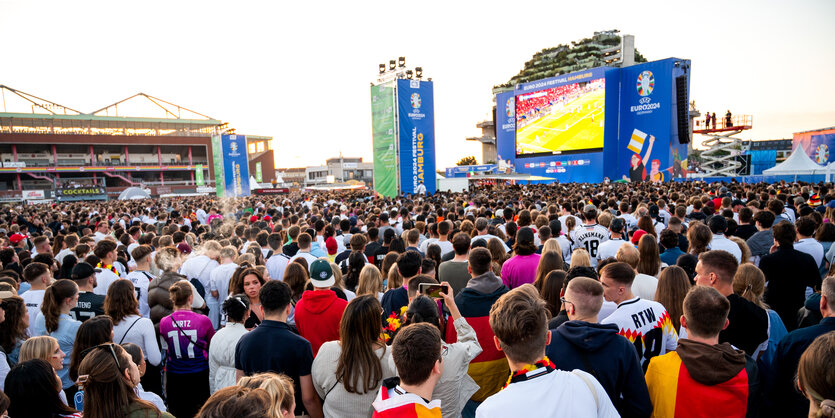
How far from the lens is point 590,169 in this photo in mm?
34844

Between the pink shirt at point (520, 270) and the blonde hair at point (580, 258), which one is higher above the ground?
the blonde hair at point (580, 258)

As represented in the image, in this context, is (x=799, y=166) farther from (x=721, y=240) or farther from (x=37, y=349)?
(x=37, y=349)

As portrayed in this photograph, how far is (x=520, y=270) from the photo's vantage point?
5.07m

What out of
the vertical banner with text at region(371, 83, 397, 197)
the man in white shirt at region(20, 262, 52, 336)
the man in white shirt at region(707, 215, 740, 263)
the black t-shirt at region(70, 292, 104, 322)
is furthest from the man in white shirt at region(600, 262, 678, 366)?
the vertical banner with text at region(371, 83, 397, 197)

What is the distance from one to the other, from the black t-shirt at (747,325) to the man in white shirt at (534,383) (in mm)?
1971

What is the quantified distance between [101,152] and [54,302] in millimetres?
74268

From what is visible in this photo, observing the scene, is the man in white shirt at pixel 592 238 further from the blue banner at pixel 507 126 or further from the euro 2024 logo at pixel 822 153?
the euro 2024 logo at pixel 822 153

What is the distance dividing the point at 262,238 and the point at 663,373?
680cm

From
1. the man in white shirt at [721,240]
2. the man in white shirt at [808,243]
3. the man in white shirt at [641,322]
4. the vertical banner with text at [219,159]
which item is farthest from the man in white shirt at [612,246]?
the vertical banner with text at [219,159]

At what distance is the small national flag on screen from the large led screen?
2.22 m

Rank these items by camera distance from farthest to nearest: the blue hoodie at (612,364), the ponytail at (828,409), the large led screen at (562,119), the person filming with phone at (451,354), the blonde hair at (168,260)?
1. the large led screen at (562,119)
2. the blonde hair at (168,260)
3. the person filming with phone at (451,354)
4. the blue hoodie at (612,364)
5. the ponytail at (828,409)

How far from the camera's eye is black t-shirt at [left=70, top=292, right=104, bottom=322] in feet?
14.3

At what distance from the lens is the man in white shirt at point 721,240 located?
17.5 ft

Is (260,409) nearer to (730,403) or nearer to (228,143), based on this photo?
(730,403)
